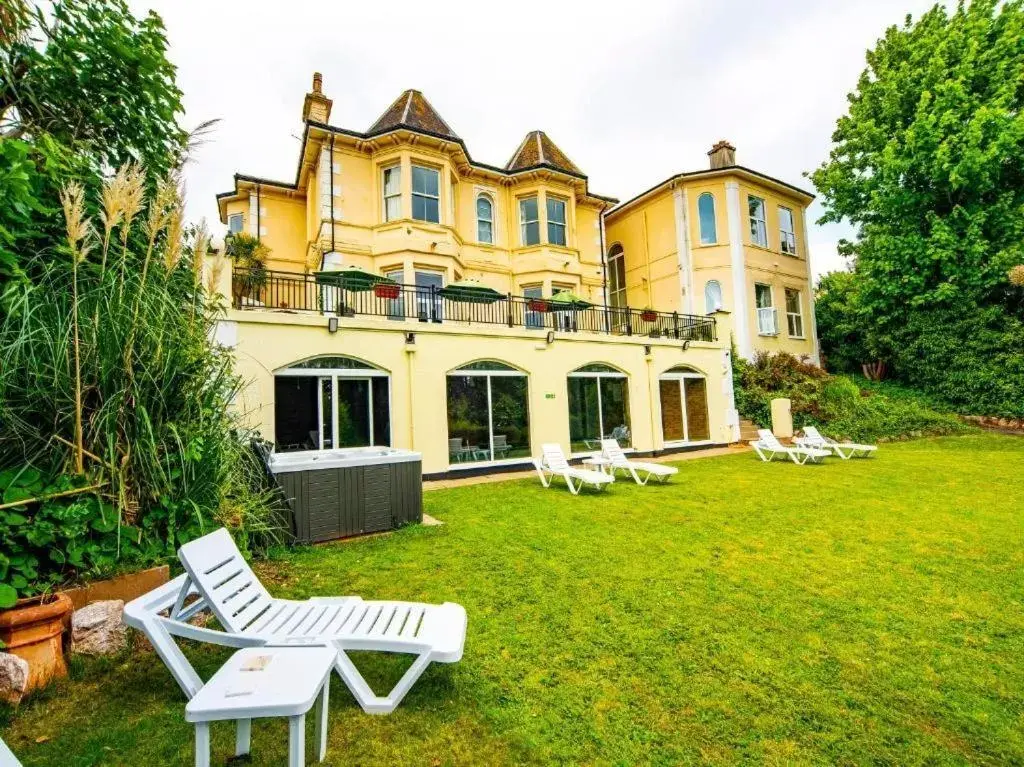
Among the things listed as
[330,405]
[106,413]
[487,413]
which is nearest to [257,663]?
[106,413]

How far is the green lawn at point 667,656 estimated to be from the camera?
232 cm

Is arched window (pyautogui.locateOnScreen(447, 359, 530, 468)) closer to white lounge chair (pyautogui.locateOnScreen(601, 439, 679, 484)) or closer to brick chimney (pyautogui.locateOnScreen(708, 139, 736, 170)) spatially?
white lounge chair (pyautogui.locateOnScreen(601, 439, 679, 484))

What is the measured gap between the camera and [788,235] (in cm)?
2150

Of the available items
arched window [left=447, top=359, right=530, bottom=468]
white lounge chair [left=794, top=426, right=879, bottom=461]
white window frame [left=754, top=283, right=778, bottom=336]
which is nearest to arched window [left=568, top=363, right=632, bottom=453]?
arched window [left=447, top=359, right=530, bottom=468]

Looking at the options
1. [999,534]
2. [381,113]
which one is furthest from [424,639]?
[381,113]

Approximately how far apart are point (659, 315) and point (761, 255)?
6922 mm

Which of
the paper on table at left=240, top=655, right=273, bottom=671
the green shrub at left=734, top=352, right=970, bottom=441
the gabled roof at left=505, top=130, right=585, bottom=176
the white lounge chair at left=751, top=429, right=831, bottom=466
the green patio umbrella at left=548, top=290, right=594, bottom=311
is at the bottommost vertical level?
the white lounge chair at left=751, top=429, right=831, bottom=466

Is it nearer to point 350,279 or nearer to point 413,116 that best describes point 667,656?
point 350,279

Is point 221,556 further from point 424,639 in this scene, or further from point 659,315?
point 659,315

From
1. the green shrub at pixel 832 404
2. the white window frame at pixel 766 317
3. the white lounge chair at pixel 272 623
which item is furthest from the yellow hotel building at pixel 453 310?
the white lounge chair at pixel 272 623

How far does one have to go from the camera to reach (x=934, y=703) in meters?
2.62

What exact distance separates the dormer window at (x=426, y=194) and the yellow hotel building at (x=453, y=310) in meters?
0.05

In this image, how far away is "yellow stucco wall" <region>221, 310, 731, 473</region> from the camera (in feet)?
31.6

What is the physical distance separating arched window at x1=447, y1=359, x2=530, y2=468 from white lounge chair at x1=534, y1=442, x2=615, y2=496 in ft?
6.98
